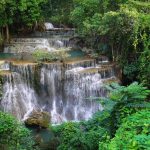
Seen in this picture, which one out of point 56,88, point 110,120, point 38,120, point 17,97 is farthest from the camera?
point 56,88

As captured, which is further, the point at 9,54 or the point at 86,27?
the point at 9,54

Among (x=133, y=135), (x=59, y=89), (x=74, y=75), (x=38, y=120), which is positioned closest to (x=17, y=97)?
(x=59, y=89)

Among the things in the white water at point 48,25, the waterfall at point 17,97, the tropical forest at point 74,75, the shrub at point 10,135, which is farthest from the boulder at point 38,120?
the white water at point 48,25

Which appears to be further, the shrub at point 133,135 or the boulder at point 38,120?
the boulder at point 38,120

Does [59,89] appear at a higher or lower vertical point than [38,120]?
higher

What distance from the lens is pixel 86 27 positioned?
20.9m

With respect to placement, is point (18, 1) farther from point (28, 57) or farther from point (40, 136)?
point (40, 136)

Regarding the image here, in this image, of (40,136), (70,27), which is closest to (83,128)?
(40,136)

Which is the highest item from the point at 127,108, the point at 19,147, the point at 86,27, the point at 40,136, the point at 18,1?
the point at 18,1

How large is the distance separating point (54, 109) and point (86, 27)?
505cm

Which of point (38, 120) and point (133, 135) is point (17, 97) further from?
point (133, 135)

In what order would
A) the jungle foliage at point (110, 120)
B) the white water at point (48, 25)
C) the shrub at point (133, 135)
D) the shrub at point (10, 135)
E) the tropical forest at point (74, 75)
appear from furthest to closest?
the white water at point (48, 25) < the tropical forest at point (74, 75) < the shrub at point (10, 135) < the jungle foliage at point (110, 120) < the shrub at point (133, 135)

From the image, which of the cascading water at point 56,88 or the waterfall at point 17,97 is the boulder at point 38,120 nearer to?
the waterfall at point 17,97

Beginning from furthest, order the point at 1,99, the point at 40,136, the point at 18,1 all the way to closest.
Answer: the point at 18,1, the point at 1,99, the point at 40,136
